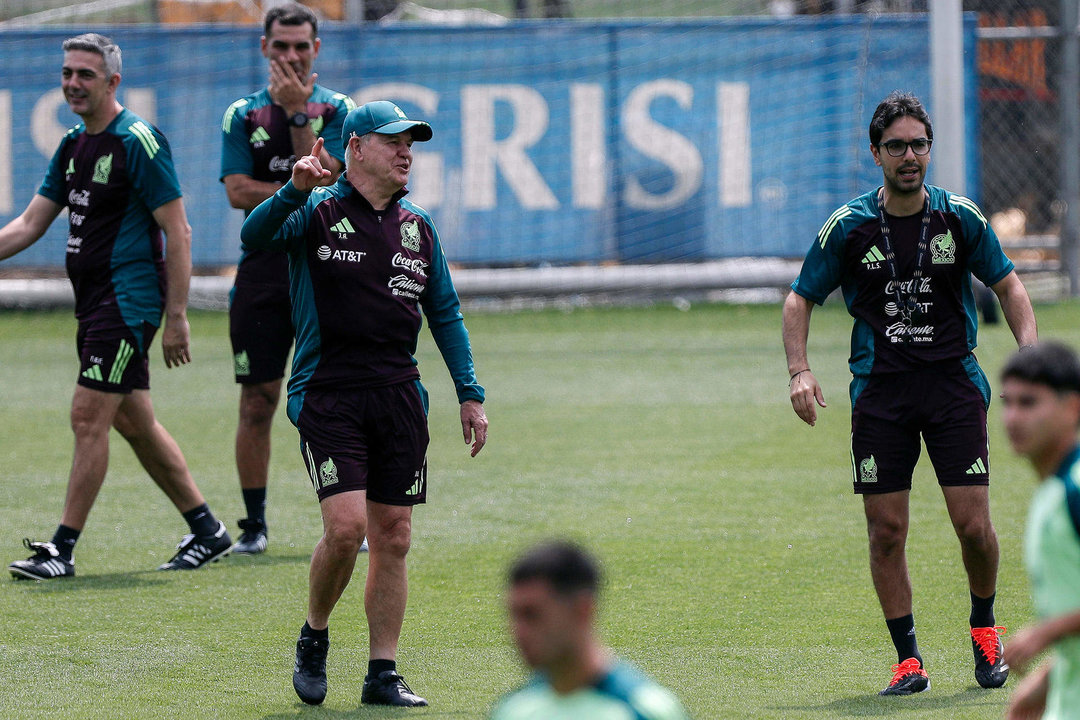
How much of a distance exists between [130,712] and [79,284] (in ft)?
9.12

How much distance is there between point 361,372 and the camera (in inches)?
205

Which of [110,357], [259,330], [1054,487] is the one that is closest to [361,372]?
[110,357]

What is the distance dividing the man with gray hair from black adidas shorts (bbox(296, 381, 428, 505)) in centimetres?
212

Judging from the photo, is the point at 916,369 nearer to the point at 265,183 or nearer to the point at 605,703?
the point at 605,703

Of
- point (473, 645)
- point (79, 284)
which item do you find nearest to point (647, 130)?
point (79, 284)

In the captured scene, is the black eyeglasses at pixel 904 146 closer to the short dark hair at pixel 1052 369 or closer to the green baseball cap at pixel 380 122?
the green baseball cap at pixel 380 122

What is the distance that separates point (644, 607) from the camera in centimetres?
636

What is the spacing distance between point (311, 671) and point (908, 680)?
1989mm

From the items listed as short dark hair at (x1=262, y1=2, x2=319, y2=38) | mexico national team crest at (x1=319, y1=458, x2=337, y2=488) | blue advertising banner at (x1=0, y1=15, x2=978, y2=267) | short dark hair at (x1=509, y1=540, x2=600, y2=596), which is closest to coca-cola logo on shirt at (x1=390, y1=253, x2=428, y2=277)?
mexico national team crest at (x1=319, y1=458, x2=337, y2=488)

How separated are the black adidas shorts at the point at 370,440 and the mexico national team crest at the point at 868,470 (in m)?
1.51

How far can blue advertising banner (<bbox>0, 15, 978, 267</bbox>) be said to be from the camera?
1838 centimetres

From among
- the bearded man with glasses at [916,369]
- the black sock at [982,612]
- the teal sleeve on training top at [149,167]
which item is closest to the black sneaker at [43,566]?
the teal sleeve on training top at [149,167]

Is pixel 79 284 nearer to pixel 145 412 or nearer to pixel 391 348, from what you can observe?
pixel 145 412

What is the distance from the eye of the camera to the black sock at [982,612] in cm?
535
